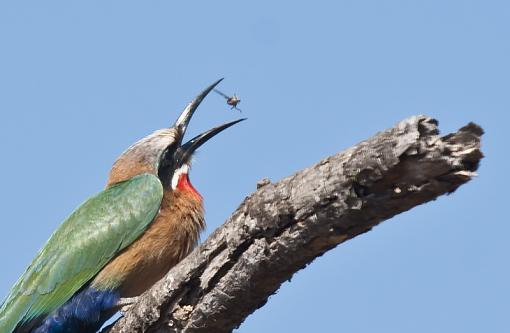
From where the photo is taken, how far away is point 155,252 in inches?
249

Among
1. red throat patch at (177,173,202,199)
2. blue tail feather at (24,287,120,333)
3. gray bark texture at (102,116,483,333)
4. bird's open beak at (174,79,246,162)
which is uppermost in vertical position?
bird's open beak at (174,79,246,162)

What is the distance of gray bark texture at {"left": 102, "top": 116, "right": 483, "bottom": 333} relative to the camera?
3.29 meters

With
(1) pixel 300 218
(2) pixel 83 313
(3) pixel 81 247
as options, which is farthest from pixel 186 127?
(1) pixel 300 218

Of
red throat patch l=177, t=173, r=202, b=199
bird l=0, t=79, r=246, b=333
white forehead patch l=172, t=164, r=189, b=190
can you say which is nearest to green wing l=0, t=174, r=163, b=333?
bird l=0, t=79, r=246, b=333

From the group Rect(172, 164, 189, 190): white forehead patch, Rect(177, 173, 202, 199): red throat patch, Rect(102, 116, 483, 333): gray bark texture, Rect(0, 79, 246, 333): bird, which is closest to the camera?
Rect(102, 116, 483, 333): gray bark texture

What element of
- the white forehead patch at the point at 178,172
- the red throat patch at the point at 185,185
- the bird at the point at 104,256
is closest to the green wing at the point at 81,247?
the bird at the point at 104,256

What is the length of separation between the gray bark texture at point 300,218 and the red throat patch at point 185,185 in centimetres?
223

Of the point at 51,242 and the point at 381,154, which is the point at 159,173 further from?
the point at 381,154

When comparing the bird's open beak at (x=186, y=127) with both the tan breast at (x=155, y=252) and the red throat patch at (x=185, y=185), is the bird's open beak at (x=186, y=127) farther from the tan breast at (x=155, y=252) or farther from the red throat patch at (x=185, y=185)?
the tan breast at (x=155, y=252)

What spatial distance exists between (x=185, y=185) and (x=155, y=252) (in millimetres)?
1000

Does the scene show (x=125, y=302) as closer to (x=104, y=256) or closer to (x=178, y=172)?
(x=104, y=256)

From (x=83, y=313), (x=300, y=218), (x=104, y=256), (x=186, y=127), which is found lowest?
(x=300, y=218)

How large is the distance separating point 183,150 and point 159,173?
1.24ft

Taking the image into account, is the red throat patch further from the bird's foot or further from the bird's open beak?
the bird's foot
